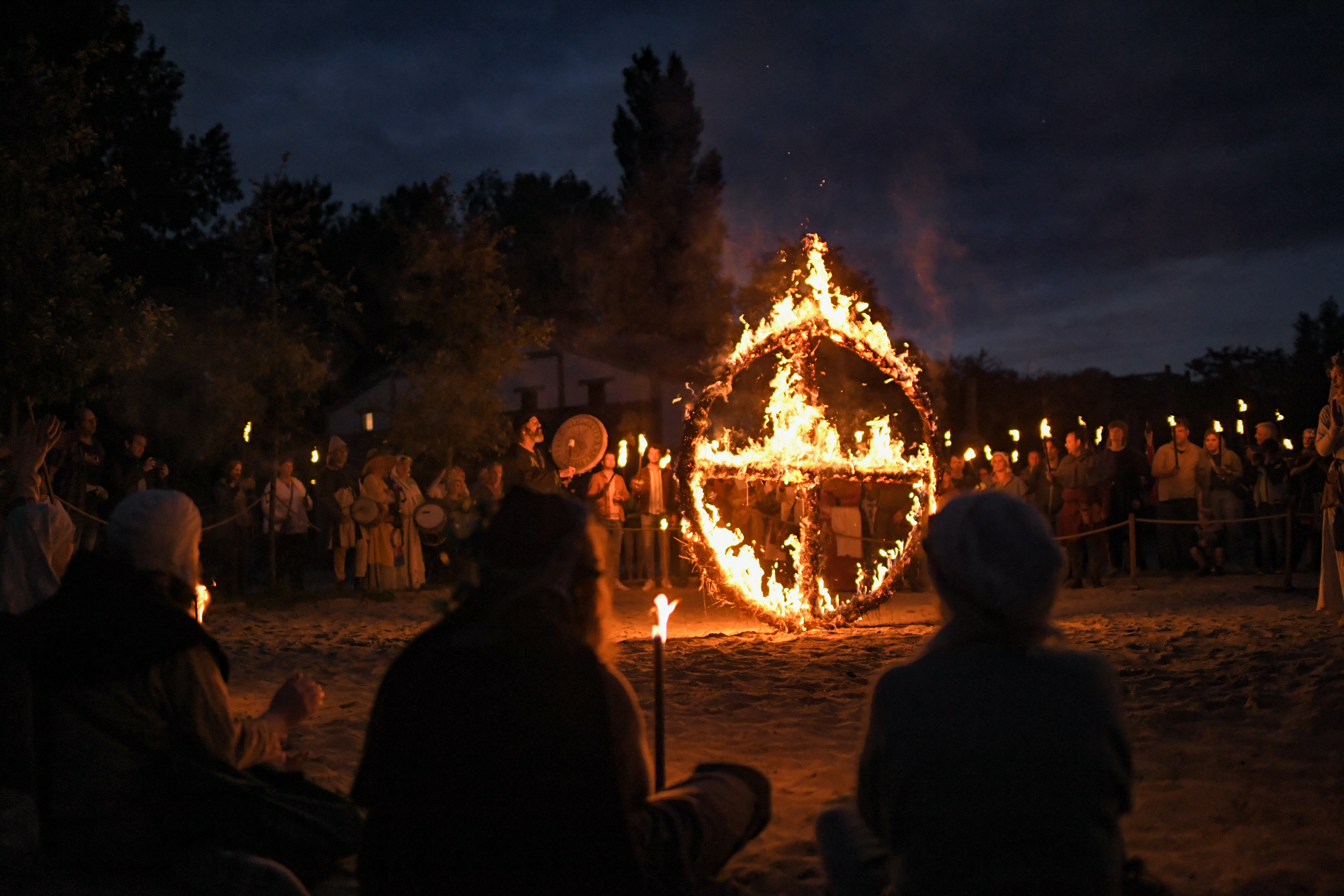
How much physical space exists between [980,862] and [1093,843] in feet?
0.86

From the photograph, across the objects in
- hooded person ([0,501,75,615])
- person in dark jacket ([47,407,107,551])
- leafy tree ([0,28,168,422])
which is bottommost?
hooded person ([0,501,75,615])

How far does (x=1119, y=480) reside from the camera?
50.2ft

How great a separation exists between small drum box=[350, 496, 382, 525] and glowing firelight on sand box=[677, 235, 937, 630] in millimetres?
5630

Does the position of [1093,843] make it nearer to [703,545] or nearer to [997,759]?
[997,759]

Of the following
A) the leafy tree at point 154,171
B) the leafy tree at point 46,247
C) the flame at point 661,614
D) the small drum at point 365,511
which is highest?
the leafy tree at point 154,171

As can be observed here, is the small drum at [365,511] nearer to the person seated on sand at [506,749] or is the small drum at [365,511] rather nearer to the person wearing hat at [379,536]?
the person wearing hat at [379,536]

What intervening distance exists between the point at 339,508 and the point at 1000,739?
14052mm

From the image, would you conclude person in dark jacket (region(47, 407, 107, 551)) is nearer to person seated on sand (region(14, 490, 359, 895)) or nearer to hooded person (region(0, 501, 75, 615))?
hooded person (region(0, 501, 75, 615))

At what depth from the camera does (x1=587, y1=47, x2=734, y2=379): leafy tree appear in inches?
2116

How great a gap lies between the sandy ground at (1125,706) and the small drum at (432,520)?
3.22 m

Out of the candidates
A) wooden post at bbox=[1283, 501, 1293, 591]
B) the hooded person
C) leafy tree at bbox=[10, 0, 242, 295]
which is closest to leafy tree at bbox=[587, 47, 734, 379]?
leafy tree at bbox=[10, 0, 242, 295]

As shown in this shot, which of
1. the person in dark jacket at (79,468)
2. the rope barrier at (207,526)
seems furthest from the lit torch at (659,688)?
the person in dark jacket at (79,468)

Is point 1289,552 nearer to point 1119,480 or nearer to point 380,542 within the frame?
point 1119,480

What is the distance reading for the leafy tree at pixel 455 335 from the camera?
22828mm
